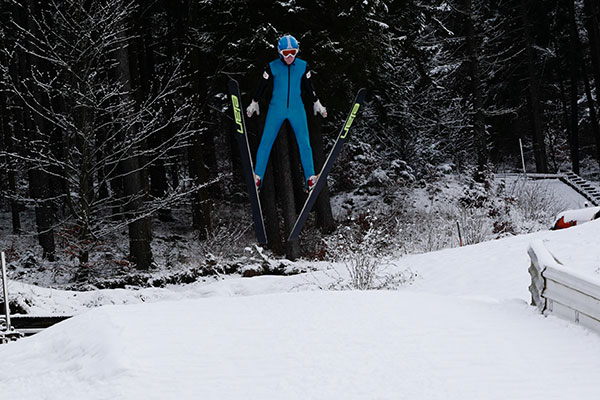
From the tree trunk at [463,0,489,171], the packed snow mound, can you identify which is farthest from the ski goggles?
the tree trunk at [463,0,489,171]

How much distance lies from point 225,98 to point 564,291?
15603mm

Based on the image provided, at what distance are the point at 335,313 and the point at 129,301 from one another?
7510mm

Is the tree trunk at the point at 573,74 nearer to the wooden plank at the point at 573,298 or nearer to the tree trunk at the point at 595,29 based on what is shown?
the tree trunk at the point at 595,29

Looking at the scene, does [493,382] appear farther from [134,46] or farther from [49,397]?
[134,46]

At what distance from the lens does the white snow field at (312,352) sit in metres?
4.86

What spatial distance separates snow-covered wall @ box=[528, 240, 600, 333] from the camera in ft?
20.3

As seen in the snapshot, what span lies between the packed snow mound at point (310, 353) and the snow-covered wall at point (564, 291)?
0.46ft

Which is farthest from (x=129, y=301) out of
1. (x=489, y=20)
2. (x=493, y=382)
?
(x=489, y=20)

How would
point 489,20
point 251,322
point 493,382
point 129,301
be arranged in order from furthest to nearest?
Result: point 489,20, point 129,301, point 251,322, point 493,382

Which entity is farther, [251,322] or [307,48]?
[307,48]

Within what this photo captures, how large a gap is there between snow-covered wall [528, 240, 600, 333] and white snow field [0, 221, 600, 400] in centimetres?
14

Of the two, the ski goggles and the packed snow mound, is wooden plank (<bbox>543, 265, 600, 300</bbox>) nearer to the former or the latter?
the packed snow mound

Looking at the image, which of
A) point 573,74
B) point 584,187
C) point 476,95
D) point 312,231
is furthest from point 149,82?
point 573,74

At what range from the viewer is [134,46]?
22.5m
